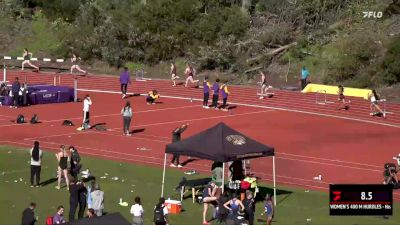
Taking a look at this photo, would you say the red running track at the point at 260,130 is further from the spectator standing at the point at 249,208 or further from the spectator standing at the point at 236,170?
the spectator standing at the point at 249,208

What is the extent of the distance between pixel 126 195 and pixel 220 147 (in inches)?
143

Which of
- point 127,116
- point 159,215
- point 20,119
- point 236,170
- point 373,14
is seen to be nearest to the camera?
point 159,215

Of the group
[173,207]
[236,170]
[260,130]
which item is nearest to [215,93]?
[260,130]

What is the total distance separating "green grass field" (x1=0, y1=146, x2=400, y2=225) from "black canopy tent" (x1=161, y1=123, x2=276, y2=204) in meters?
1.59

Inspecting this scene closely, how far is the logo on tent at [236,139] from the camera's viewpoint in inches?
963

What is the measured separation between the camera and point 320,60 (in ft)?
185

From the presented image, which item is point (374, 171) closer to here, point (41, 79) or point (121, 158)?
point (121, 158)

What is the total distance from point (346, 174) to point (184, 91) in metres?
20.1

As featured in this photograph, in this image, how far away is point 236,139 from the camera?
24.6m

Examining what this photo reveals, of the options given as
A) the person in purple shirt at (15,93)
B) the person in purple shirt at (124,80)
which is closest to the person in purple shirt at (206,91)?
the person in purple shirt at (124,80)

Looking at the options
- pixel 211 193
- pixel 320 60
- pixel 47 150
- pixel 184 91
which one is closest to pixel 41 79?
pixel 184 91

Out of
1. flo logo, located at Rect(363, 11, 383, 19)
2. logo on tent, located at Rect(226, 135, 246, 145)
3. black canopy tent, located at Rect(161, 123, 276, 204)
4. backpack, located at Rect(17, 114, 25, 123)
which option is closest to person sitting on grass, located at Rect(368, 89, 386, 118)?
backpack, located at Rect(17, 114, 25, 123)

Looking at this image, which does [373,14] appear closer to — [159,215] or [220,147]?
[220,147]
